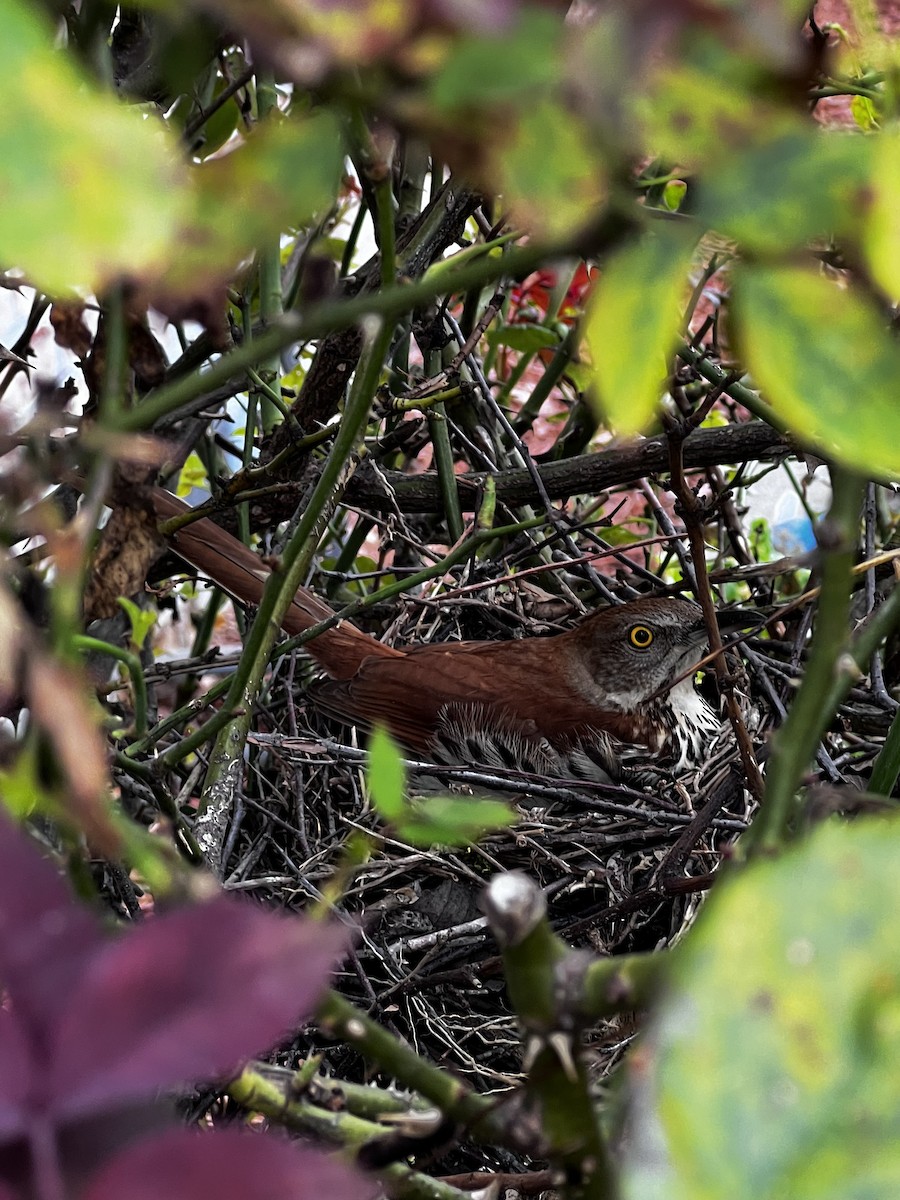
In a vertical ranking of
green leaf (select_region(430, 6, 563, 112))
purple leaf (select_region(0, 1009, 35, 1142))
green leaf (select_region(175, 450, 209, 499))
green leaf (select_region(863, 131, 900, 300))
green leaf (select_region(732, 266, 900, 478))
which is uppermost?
green leaf (select_region(175, 450, 209, 499))

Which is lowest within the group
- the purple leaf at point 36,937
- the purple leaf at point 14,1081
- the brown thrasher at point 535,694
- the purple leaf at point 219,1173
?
the purple leaf at point 219,1173

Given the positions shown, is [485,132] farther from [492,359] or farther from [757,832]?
[492,359]

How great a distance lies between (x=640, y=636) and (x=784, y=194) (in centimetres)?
228

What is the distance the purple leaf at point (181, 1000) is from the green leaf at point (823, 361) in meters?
0.23

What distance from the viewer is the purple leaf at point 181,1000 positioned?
376mm

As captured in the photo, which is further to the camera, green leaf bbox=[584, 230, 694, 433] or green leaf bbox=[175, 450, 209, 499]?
green leaf bbox=[175, 450, 209, 499]

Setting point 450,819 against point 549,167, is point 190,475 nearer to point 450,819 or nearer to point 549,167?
point 450,819

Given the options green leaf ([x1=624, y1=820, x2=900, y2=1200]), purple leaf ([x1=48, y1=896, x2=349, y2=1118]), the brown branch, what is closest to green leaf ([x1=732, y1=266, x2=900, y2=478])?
green leaf ([x1=624, y1=820, x2=900, y2=1200])

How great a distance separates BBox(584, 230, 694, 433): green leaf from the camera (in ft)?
1.26

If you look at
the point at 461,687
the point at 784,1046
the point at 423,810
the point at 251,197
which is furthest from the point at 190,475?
the point at 784,1046

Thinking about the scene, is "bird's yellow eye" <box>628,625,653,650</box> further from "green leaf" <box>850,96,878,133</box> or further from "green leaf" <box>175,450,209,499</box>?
"green leaf" <box>850,96,878,133</box>

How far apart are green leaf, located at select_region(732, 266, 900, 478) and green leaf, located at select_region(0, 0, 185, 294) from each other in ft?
0.62

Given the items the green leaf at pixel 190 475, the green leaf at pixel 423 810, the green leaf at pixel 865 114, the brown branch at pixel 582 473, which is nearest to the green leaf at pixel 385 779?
the green leaf at pixel 423 810

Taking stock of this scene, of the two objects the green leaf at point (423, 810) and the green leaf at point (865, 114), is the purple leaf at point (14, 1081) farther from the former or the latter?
the green leaf at point (865, 114)
